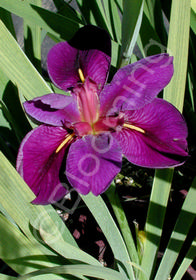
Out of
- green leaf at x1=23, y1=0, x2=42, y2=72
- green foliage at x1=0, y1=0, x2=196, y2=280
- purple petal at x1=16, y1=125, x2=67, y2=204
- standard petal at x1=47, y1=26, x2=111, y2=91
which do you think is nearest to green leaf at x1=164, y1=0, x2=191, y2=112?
green foliage at x1=0, y1=0, x2=196, y2=280

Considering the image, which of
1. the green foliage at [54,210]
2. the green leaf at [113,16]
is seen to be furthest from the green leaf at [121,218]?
the green leaf at [113,16]

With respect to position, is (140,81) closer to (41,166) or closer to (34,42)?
(41,166)

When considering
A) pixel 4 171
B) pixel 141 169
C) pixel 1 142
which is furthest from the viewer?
pixel 141 169

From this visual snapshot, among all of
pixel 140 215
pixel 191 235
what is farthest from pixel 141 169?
pixel 191 235

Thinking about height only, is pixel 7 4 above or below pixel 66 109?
above

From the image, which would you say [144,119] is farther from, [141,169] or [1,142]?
[141,169]

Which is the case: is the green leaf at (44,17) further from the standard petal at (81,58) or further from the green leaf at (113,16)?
the green leaf at (113,16)
